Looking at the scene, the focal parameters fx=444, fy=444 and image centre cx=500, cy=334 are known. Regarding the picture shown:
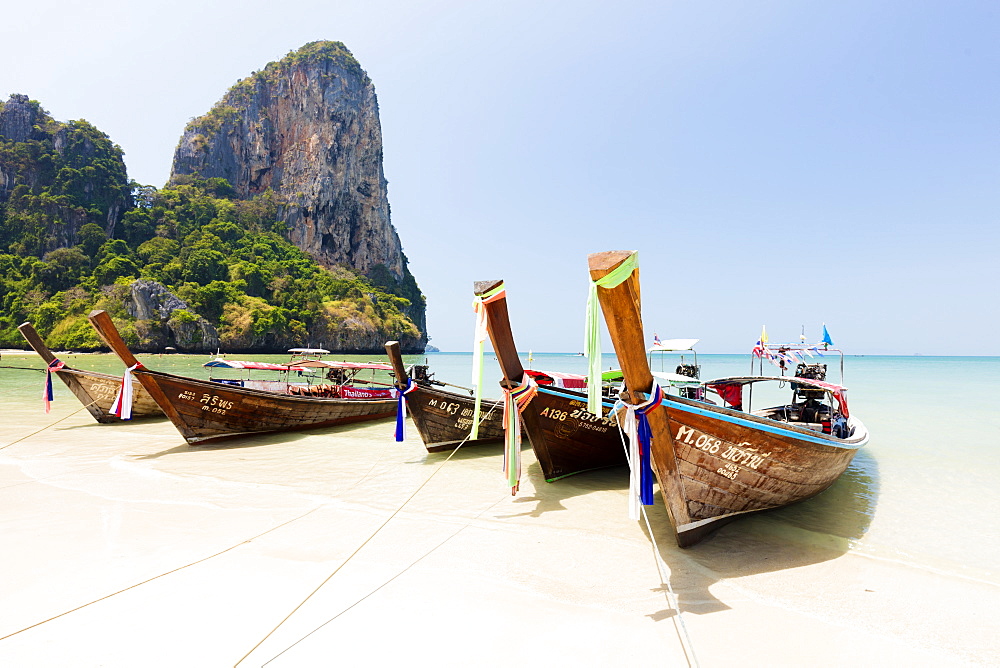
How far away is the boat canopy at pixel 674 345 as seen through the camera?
36.1ft

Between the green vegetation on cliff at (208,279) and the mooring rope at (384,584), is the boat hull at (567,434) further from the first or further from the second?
the green vegetation on cliff at (208,279)

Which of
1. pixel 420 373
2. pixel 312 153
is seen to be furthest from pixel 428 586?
pixel 312 153

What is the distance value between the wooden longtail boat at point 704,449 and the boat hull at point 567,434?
2021 millimetres

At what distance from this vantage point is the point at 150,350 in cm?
5516

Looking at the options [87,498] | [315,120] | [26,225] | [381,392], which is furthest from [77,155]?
[87,498]

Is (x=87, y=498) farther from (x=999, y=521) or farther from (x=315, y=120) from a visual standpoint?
(x=315, y=120)

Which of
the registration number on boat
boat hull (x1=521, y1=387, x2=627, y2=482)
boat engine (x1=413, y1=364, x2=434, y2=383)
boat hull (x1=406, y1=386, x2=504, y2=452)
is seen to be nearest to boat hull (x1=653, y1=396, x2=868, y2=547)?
boat hull (x1=521, y1=387, x2=627, y2=482)

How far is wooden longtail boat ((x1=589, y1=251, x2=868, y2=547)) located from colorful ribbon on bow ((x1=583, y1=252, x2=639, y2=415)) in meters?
0.05

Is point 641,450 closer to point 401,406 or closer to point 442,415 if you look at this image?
point 401,406

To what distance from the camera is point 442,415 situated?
31.1 feet

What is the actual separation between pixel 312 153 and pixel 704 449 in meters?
99.8

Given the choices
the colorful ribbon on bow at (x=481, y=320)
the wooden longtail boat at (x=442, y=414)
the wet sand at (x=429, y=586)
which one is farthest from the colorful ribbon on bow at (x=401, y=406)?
the colorful ribbon on bow at (x=481, y=320)

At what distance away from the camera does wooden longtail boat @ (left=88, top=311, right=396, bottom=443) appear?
30.5 ft

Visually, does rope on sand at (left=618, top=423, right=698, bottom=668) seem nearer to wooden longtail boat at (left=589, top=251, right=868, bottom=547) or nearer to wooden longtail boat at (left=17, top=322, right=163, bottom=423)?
wooden longtail boat at (left=589, top=251, right=868, bottom=547)
